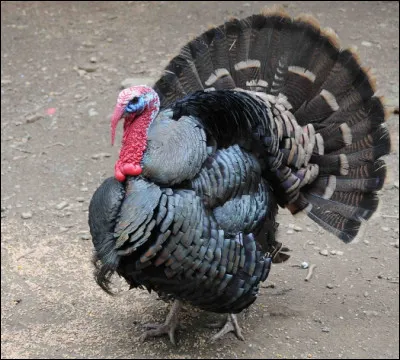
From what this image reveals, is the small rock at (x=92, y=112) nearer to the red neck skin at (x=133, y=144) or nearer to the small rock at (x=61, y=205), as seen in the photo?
the small rock at (x=61, y=205)

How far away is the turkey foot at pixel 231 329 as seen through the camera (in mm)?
4480

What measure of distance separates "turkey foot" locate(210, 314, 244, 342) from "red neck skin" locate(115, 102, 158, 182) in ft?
4.52

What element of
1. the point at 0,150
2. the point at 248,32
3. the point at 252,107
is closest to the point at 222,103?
the point at 252,107

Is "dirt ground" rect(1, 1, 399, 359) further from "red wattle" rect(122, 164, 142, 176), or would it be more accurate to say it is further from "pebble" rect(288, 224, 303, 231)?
"red wattle" rect(122, 164, 142, 176)

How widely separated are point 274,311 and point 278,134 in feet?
4.33

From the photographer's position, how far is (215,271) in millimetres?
3770

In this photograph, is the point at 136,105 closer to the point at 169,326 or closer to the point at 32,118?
the point at 169,326

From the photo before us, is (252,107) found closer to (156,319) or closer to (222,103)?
(222,103)

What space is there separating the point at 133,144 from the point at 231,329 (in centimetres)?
156

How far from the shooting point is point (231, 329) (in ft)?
14.8

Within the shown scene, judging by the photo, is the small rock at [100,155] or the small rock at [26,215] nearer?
the small rock at [26,215]

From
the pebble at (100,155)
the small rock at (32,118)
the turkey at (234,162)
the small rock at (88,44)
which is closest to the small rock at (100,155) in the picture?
the pebble at (100,155)

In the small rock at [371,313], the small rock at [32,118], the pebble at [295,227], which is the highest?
the small rock at [371,313]

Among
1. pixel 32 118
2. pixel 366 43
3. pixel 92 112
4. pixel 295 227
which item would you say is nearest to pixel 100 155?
pixel 92 112
